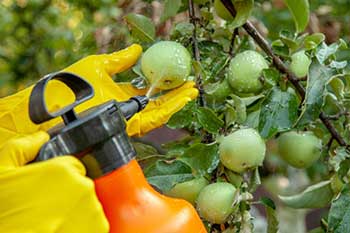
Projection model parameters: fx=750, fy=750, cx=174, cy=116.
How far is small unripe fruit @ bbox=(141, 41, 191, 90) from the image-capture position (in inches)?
30.4

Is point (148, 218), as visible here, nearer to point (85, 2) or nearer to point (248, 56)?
point (248, 56)

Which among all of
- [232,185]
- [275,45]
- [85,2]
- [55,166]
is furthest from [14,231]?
[85,2]

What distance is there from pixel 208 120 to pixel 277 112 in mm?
78

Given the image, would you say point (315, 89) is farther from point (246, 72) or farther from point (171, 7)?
point (171, 7)

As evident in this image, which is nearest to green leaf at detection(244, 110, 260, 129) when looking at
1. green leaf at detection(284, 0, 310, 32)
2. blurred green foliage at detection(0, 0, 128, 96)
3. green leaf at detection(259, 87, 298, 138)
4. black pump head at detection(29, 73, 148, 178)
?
green leaf at detection(259, 87, 298, 138)

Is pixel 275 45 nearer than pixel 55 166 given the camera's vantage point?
No

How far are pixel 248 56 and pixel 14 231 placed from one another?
0.37m

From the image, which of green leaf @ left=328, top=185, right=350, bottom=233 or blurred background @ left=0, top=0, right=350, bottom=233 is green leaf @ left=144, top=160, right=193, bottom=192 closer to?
green leaf @ left=328, top=185, right=350, bottom=233

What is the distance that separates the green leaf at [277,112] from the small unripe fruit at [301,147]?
0.09m

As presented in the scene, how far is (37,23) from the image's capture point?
1895 millimetres

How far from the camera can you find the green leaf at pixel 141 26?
0.89 m

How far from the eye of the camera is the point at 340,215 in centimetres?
85

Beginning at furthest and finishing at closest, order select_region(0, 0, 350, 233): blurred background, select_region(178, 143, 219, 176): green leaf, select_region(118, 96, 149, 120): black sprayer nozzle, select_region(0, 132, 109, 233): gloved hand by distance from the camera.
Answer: select_region(0, 0, 350, 233): blurred background
select_region(178, 143, 219, 176): green leaf
select_region(118, 96, 149, 120): black sprayer nozzle
select_region(0, 132, 109, 233): gloved hand

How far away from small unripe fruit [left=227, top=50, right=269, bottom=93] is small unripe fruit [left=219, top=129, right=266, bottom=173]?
0.06 meters
